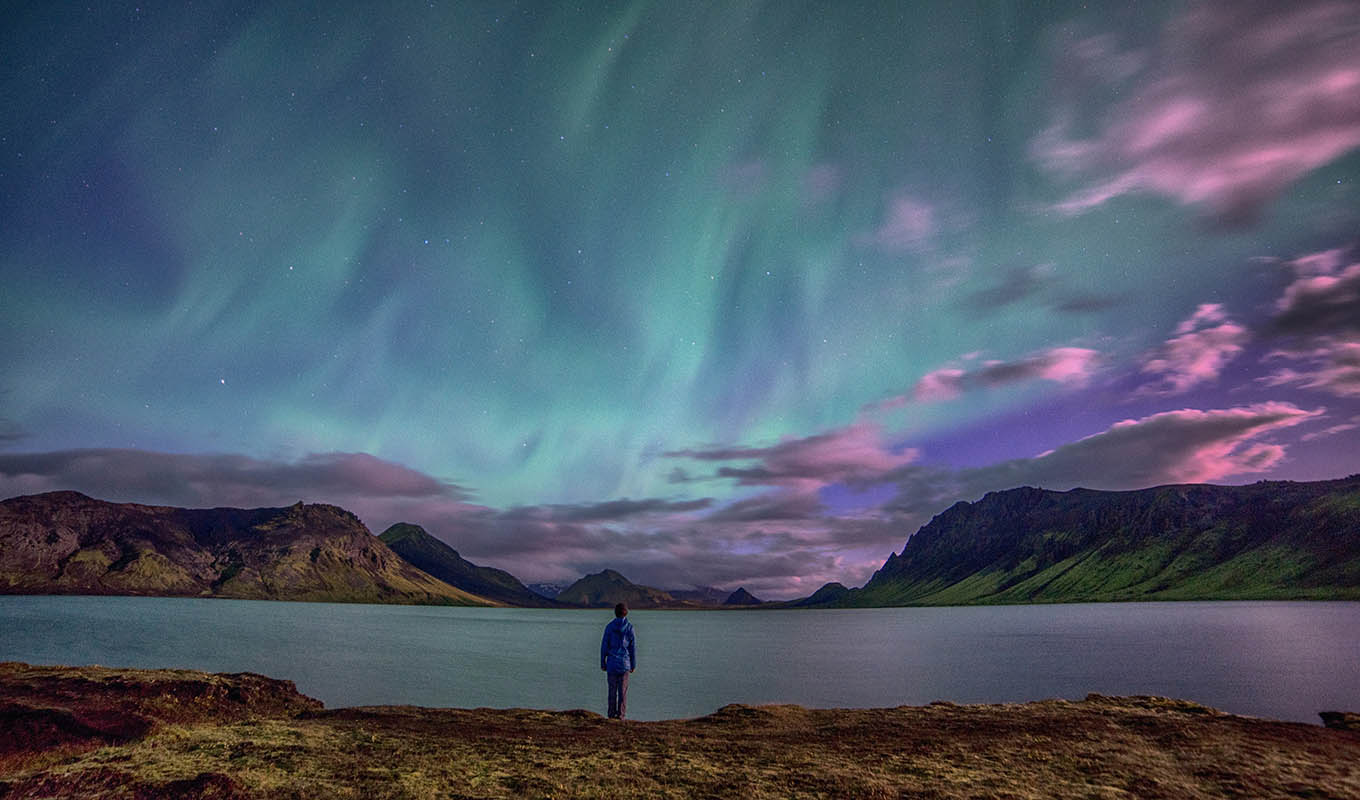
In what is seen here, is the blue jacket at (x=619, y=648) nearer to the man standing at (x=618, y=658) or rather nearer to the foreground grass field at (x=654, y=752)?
the man standing at (x=618, y=658)

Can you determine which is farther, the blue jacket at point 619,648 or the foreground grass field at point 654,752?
the blue jacket at point 619,648

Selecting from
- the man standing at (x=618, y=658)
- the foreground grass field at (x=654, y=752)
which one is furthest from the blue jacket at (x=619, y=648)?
the foreground grass field at (x=654, y=752)

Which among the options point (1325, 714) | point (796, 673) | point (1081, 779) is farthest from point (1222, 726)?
point (796, 673)

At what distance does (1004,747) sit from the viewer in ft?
64.3

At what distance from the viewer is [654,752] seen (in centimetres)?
1920

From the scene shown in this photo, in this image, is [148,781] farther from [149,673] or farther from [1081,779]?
[149,673]

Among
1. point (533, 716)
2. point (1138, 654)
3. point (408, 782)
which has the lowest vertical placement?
point (1138, 654)

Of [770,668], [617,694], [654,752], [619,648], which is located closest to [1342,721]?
[654,752]

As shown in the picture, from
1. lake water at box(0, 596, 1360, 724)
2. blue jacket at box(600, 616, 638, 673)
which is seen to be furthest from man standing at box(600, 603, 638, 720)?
lake water at box(0, 596, 1360, 724)

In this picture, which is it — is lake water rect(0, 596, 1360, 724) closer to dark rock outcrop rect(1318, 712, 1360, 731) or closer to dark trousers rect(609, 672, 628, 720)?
dark trousers rect(609, 672, 628, 720)

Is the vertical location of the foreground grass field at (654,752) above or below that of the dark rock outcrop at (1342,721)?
above

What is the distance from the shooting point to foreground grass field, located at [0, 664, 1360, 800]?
15.2 metres

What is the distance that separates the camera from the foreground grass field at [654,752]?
50.0 feet

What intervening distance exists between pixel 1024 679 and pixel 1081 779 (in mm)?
61890
